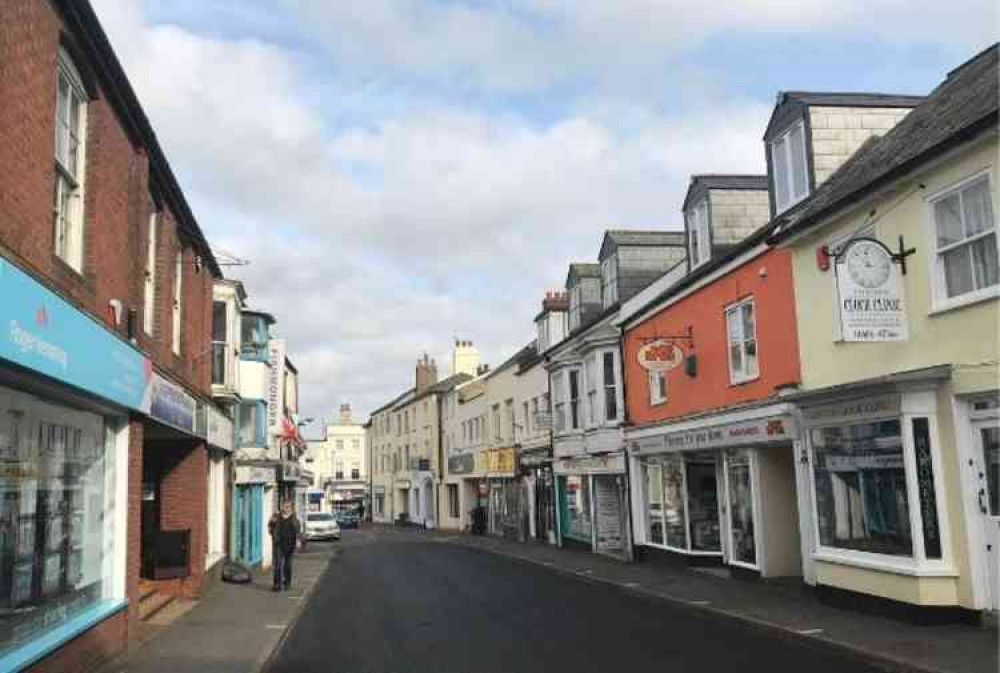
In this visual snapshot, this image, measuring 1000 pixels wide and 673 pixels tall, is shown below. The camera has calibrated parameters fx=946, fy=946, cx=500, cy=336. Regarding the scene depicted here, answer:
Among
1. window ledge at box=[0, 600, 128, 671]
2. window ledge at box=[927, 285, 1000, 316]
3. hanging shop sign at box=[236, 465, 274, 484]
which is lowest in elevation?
window ledge at box=[0, 600, 128, 671]

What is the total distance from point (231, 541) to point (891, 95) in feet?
58.0

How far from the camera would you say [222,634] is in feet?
44.1

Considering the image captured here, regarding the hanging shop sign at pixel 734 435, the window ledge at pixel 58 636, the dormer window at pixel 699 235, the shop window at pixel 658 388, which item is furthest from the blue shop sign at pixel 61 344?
the shop window at pixel 658 388

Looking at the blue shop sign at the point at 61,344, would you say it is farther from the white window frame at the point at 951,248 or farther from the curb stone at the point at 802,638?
the white window frame at the point at 951,248

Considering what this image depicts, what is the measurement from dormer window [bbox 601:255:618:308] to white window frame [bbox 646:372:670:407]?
4810 millimetres

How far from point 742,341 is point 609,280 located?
10718 millimetres

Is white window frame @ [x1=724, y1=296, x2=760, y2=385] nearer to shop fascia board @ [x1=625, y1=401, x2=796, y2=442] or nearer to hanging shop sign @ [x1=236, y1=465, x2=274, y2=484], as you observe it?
shop fascia board @ [x1=625, y1=401, x2=796, y2=442]

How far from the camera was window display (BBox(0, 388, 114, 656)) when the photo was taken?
26.9ft

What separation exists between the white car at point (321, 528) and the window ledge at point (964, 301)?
38.2 meters

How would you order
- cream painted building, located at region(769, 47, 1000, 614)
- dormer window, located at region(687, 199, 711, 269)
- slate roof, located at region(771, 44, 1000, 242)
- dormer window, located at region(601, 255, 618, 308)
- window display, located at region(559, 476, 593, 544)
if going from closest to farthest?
cream painted building, located at region(769, 47, 1000, 614) < slate roof, located at region(771, 44, 1000, 242) < dormer window, located at region(687, 199, 711, 269) < dormer window, located at region(601, 255, 618, 308) < window display, located at region(559, 476, 593, 544)

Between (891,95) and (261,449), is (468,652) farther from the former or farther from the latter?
(261,449)

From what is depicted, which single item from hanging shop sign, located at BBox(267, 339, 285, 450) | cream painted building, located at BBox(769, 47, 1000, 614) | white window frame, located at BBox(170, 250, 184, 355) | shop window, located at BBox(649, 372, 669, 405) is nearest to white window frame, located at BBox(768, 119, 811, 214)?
cream painted building, located at BBox(769, 47, 1000, 614)

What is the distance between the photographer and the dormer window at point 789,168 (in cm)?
1675

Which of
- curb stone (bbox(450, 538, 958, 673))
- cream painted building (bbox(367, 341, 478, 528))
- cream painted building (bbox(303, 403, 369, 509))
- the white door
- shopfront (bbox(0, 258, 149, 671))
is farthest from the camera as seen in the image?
cream painted building (bbox(303, 403, 369, 509))
